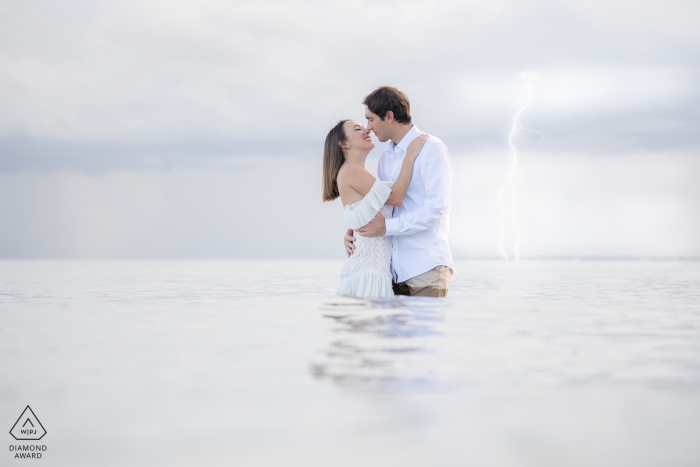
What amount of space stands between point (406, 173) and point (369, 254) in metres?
0.75

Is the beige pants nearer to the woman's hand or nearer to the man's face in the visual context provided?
the woman's hand

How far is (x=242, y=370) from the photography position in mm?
3357

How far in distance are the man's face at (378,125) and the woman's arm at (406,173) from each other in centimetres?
24

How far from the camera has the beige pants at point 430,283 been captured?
5.68 m

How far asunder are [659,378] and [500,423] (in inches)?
44.2

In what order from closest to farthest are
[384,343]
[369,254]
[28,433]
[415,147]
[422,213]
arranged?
1. [28,433]
2. [384,343]
3. [422,213]
4. [415,147]
5. [369,254]

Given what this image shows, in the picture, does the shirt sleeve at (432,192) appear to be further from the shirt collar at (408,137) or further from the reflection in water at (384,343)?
the reflection in water at (384,343)

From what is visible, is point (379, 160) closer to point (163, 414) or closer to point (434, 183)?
point (434, 183)

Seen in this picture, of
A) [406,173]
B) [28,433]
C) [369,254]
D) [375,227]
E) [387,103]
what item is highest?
[387,103]

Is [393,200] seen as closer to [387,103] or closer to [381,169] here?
[381,169]

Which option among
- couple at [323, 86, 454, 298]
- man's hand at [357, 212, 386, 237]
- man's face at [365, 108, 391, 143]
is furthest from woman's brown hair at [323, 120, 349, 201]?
man's hand at [357, 212, 386, 237]

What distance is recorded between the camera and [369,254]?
5.85 meters

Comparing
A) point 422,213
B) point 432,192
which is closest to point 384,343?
point 422,213

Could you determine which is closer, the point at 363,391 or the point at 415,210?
the point at 363,391
